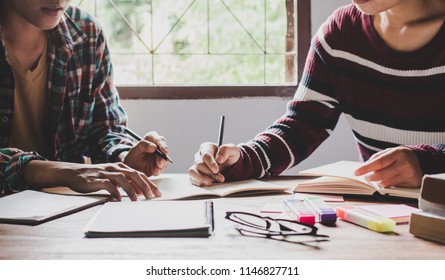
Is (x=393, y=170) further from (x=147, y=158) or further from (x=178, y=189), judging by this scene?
(x=147, y=158)

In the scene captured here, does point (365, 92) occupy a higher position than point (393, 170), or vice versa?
point (365, 92)

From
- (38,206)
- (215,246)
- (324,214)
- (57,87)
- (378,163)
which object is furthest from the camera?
(57,87)

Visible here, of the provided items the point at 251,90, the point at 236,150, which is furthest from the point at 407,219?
the point at 251,90

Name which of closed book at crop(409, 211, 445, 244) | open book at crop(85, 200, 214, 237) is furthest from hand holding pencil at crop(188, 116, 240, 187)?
closed book at crop(409, 211, 445, 244)

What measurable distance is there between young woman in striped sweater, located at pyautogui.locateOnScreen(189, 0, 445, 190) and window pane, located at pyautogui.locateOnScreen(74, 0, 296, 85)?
31.4 inches

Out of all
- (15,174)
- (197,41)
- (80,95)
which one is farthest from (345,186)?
(197,41)

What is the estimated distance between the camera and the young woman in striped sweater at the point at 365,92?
4.35 feet

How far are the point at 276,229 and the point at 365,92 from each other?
77 cm

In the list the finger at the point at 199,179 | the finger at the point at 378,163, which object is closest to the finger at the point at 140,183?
the finger at the point at 199,179

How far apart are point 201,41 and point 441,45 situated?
47.1 inches

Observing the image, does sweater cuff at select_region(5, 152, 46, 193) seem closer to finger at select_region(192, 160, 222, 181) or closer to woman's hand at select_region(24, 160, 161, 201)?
woman's hand at select_region(24, 160, 161, 201)

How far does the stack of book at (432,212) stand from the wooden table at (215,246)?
0.05 feet

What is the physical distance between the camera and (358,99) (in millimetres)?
1497

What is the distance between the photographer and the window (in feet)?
7.59
